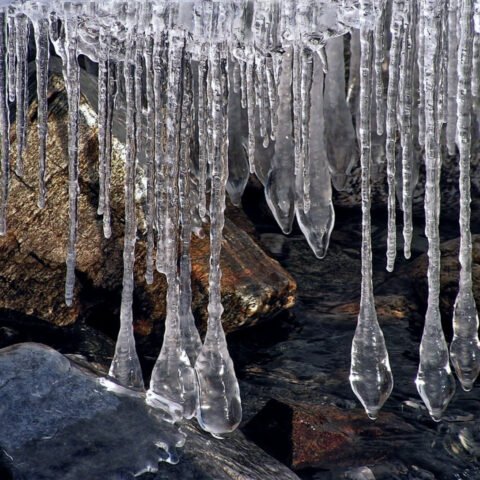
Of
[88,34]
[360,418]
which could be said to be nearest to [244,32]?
[88,34]

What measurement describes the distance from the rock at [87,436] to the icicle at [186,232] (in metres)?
0.42

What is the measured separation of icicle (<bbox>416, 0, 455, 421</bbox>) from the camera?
139 inches

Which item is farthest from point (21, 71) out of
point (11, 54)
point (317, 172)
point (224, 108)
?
point (317, 172)

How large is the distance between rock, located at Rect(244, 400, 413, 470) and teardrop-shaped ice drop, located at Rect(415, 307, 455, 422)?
33.4 inches

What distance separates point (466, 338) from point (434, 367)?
0.60 feet

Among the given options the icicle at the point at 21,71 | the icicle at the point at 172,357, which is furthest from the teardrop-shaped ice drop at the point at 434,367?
the icicle at the point at 21,71

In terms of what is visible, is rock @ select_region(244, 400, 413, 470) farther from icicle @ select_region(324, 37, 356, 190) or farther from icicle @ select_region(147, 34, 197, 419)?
icicle @ select_region(324, 37, 356, 190)

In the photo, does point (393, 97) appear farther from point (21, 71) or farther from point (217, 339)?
point (21, 71)

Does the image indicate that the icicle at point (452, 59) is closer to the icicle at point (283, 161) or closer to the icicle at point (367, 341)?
the icicle at point (367, 341)

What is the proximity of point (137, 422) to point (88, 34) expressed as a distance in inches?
64.8

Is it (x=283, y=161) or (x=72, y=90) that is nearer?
(x=72, y=90)

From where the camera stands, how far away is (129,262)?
163 inches

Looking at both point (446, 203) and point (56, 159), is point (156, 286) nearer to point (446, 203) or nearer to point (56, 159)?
point (56, 159)

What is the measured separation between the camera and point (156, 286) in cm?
582
